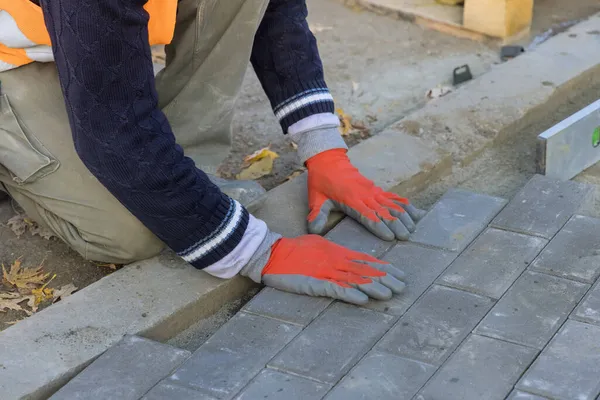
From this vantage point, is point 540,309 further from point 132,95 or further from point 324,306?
point 132,95

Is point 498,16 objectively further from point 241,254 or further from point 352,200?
point 241,254

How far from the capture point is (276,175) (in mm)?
3656

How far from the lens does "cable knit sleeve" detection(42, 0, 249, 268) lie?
2.29 m

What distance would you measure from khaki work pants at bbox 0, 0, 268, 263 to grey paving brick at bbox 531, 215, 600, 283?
1247mm

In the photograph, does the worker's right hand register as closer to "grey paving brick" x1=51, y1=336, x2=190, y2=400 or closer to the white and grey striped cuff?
the white and grey striped cuff

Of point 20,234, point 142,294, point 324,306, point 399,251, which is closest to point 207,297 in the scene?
point 142,294

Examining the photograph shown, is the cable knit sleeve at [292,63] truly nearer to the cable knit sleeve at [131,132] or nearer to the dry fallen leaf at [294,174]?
the dry fallen leaf at [294,174]

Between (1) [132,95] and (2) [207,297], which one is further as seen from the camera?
(2) [207,297]

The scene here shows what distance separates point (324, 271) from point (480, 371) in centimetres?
60

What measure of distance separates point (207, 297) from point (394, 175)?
3.14 feet

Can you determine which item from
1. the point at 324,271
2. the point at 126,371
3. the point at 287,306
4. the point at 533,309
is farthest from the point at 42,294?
the point at 533,309

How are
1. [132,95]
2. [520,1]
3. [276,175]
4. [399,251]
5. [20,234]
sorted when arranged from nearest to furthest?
[132,95] → [399,251] → [20,234] → [276,175] → [520,1]

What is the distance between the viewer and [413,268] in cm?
279

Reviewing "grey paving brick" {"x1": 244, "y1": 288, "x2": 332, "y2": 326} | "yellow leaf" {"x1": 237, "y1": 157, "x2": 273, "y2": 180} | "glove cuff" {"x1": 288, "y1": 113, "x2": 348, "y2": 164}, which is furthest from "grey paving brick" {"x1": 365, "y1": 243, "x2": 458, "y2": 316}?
"yellow leaf" {"x1": 237, "y1": 157, "x2": 273, "y2": 180}
